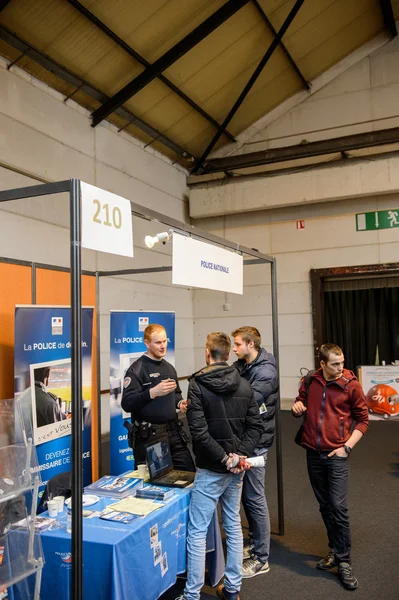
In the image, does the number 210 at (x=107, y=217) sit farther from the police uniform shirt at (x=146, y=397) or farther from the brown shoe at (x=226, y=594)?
the brown shoe at (x=226, y=594)

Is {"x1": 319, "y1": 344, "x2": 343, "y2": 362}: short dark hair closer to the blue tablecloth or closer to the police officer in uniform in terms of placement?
the police officer in uniform

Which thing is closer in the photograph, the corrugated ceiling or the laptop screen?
the laptop screen

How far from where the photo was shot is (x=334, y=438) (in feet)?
8.83

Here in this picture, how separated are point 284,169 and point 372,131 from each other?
54.9 inches

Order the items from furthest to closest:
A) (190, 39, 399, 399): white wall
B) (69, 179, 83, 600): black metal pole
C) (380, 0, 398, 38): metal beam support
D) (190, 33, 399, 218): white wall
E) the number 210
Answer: (190, 39, 399, 399): white wall, (190, 33, 399, 218): white wall, (380, 0, 398, 38): metal beam support, the number 210, (69, 179, 83, 600): black metal pole

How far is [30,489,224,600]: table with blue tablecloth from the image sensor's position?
6.25ft

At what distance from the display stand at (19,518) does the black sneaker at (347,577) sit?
1652 mm

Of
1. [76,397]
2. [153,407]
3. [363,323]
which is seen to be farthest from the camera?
[363,323]

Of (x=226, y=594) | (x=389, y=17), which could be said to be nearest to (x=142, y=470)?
(x=226, y=594)

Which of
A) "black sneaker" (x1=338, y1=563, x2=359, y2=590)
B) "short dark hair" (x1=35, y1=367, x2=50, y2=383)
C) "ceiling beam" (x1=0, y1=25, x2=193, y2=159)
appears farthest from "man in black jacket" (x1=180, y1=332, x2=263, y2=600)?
"ceiling beam" (x1=0, y1=25, x2=193, y2=159)

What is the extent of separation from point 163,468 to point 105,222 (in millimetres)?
1524

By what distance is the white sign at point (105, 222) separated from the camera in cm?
167

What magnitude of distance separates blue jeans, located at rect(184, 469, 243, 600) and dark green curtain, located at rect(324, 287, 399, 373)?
6118mm

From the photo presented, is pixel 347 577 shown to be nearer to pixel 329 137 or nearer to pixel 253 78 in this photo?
pixel 253 78
